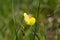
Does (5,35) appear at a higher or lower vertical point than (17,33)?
lower

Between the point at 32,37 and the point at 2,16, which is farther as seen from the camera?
the point at 2,16

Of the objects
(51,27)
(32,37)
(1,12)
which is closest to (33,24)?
(32,37)

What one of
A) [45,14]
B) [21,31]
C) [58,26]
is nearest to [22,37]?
[21,31]

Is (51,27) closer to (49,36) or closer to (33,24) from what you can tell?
(49,36)

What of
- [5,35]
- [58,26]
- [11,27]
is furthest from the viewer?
[58,26]

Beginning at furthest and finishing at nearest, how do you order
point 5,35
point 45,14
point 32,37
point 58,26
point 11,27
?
point 45,14, point 58,26, point 5,35, point 11,27, point 32,37

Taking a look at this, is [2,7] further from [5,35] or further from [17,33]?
[17,33]
